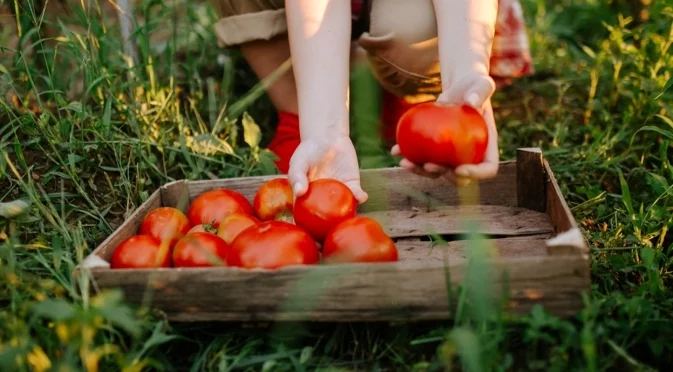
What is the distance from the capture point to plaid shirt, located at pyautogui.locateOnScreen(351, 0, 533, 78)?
2.12 meters

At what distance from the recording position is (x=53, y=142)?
192cm

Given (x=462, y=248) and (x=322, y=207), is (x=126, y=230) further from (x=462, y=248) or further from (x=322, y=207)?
(x=462, y=248)

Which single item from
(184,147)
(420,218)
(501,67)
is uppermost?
(501,67)

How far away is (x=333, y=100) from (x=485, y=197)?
1.68ft

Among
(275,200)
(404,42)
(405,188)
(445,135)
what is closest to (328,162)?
(275,200)

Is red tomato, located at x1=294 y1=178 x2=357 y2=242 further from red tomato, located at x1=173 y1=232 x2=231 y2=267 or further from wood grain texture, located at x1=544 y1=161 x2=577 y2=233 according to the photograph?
wood grain texture, located at x1=544 y1=161 x2=577 y2=233

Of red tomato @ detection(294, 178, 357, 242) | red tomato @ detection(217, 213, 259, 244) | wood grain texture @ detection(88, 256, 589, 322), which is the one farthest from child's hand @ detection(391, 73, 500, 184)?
red tomato @ detection(217, 213, 259, 244)

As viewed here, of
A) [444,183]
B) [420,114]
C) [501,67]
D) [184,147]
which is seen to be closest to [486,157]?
[420,114]

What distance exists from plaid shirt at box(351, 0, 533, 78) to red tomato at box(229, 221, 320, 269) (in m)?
0.94

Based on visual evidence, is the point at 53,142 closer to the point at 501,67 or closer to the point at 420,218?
the point at 420,218

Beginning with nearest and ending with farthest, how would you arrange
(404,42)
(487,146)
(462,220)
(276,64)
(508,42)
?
(487,146)
(462,220)
(404,42)
(508,42)
(276,64)

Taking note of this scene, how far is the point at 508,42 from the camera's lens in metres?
2.14

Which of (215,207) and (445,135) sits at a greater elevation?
(445,135)

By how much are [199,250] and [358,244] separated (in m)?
0.33
